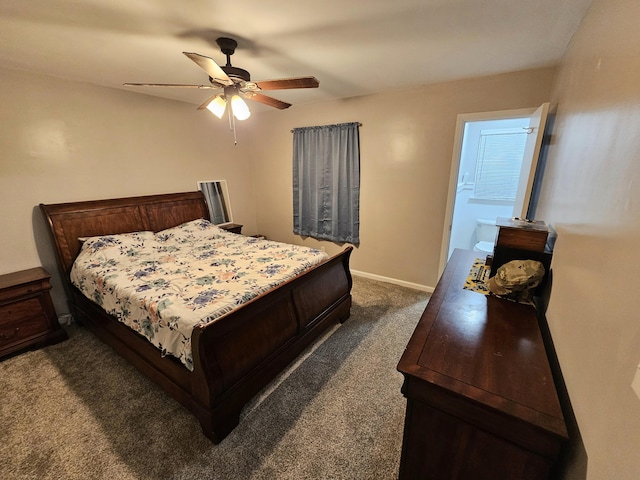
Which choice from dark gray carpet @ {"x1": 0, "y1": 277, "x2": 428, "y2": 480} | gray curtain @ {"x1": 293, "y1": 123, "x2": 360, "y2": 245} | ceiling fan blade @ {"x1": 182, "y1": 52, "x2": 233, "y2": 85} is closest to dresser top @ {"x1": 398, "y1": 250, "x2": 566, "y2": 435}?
dark gray carpet @ {"x1": 0, "y1": 277, "x2": 428, "y2": 480}

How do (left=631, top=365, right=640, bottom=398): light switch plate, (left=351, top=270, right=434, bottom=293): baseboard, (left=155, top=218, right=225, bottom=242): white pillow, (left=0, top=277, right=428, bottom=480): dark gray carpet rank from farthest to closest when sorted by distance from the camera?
(left=351, top=270, right=434, bottom=293): baseboard, (left=155, top=218, right=225, bottom=242): white pillow, (left=0, top=277, right=428, bottom=480): dark gray carpet, (left=631, top=365, right=640, bottom=398): light switch plate

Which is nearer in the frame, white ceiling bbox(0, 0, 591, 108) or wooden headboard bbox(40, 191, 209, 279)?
white ceiling bbox(0, 0, 591, 108)

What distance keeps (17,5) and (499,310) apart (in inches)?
120

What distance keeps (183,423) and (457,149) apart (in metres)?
3.33

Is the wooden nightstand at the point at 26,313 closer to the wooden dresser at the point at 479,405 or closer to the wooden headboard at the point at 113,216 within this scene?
the wooden headboard at the point at 113,216

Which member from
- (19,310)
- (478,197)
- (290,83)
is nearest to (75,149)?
(19,310)

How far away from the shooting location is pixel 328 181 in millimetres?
3752

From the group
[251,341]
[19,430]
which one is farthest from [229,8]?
[19,430]

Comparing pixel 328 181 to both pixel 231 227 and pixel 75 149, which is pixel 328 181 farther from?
pixel 75 149

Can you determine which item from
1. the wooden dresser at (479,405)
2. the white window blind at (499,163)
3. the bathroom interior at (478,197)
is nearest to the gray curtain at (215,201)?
the bathroom interior at (478,197)

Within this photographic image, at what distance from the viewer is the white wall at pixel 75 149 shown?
2.37m

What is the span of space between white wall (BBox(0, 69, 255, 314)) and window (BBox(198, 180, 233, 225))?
0.64 ft

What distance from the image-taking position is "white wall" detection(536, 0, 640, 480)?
60cm

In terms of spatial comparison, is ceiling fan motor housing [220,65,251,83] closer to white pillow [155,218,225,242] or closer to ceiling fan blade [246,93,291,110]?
ceiling fan blade [246,93,291,110]
